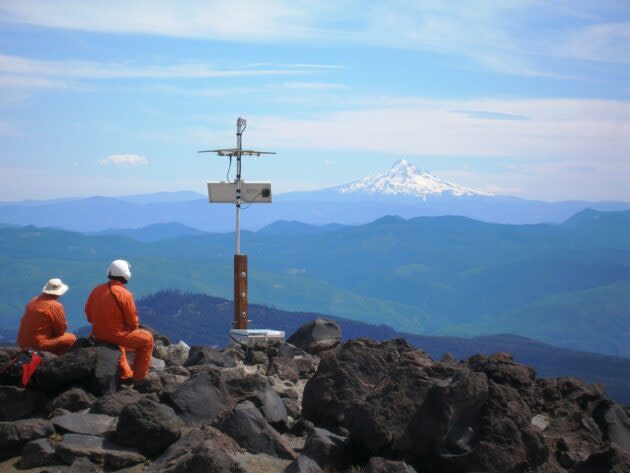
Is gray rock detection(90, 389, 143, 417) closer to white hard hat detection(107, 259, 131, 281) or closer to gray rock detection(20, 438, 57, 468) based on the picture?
gray rock detection(20, 438, 57, 468)

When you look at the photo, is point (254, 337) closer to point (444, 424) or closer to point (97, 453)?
point (97, 453)

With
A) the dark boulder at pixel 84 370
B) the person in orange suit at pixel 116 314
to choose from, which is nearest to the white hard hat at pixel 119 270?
the person in orange suit at pixel 116 314

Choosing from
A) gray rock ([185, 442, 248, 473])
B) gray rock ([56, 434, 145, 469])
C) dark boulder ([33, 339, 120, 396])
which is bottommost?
gray rock ([56, 434, 145, 469])

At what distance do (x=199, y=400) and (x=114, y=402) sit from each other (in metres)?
1.33

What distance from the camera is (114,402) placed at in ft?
47.8

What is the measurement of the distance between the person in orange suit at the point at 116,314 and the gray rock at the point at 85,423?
187 cm

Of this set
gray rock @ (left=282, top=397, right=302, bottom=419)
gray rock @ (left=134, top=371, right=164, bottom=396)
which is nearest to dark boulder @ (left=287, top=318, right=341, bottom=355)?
gray rock @ (left=282, top=397, right=302, bottom=419)

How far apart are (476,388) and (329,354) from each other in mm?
3808

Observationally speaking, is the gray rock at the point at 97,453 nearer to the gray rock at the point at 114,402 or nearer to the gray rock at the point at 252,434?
the gray rock at the point at 114,402

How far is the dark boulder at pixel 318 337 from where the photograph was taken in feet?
77.1

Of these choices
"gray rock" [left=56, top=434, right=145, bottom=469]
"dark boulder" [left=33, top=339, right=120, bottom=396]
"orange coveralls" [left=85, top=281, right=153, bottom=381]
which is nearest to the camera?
"gray rock" [left=56, top=434, right=145, bottom=469]

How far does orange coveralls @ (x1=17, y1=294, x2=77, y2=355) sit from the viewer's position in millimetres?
16047

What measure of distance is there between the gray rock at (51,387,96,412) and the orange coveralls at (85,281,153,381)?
1.05 meters

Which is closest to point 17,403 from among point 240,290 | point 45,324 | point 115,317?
point 45,324
